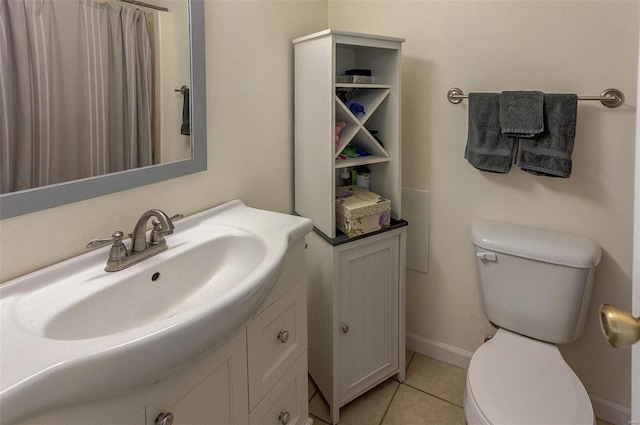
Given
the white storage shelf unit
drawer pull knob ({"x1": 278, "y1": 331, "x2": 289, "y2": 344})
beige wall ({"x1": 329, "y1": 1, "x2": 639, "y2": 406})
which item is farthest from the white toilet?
drawer pull knob ({"x1": 278, "y1": 331, "x2": 289, "y2": 344})

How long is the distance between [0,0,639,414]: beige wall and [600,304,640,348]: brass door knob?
1127 mm

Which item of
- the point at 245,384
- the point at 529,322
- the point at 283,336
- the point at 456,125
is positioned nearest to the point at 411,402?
the point at 529,322

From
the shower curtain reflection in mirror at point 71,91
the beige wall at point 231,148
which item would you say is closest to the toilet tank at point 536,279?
the beige wall at point 231,148

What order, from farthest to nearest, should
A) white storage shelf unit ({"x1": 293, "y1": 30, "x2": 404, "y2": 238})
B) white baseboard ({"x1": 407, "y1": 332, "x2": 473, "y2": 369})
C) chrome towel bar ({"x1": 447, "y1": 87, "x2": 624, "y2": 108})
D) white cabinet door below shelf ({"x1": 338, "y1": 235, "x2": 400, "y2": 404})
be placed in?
1. white baseboard ({"x1": 407, "y1": 332, "x2": 473, "y2": 369})
2. white cabinet door below shelf ({"x1": 338, "y1": 235, "x2": 400, "y2": 404})
3. white storage shelf unit ({"x1": 293, "y1": 30, "x2": 404, "y2": 238})
4. chrome towel bar ({"x1": 447, "y1": 87, "x2": 624, "y2": 108})

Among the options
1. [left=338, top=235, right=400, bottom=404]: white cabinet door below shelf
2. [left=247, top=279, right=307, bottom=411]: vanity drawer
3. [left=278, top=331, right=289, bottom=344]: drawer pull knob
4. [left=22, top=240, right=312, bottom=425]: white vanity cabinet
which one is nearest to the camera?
[left=22, top=240, right=312, bottom=425]: white vanity cabinet

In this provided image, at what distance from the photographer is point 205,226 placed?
4.42 feet

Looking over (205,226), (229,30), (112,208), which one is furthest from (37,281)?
(229,30)

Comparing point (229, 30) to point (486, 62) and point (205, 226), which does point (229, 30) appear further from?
point (486, 62)

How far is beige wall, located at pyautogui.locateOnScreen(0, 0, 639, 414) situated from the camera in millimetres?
1444

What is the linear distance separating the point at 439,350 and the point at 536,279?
2.34 feet

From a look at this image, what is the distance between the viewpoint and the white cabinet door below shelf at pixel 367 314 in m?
1.67

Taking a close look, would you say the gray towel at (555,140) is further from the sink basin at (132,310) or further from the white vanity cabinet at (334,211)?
the sink basin at (132,310)

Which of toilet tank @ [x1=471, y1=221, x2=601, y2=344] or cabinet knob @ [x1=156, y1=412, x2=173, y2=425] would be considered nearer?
cabinet knob @ [x1=156, y1=412, x2=173, y2=425]

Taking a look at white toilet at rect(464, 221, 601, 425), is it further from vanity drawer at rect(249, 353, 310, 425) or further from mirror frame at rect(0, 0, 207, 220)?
mirror frame at rect(0, 0, 207, 220)
